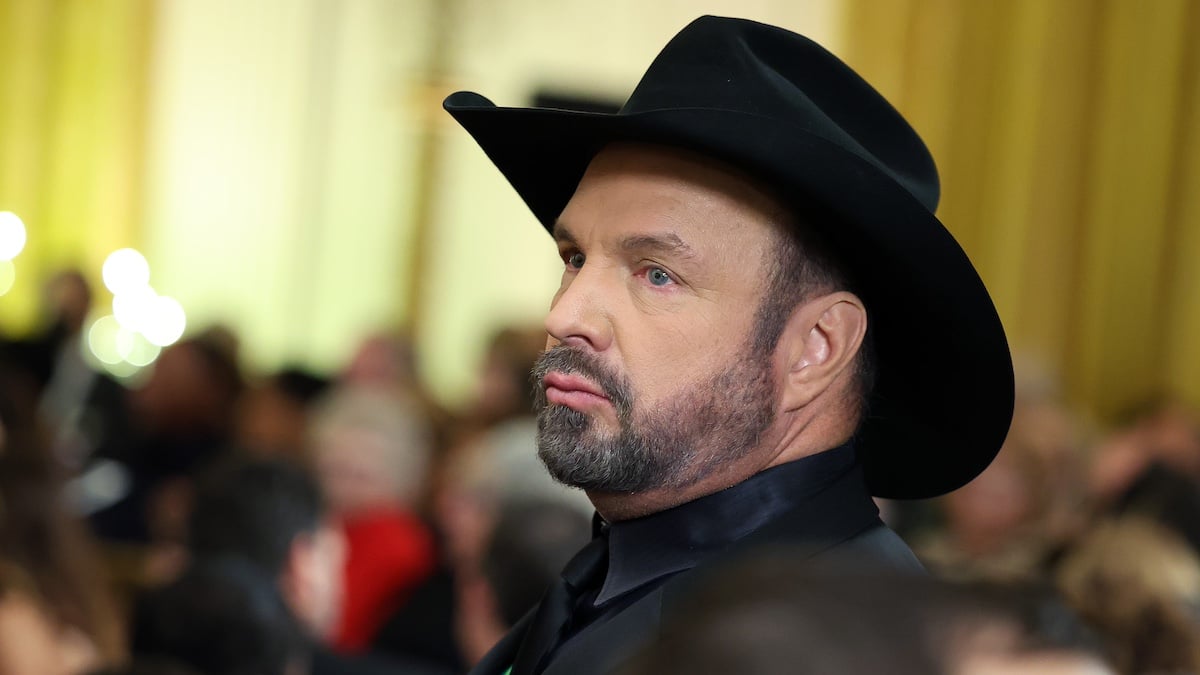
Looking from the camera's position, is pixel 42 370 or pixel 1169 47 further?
pixel 42 370

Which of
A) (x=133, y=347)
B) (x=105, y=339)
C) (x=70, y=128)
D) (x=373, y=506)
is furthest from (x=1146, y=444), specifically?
(x=70, y=128)

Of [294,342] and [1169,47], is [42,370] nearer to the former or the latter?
[294,342]

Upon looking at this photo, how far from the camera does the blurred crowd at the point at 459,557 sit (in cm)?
60

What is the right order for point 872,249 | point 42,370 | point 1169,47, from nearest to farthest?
Result: point 872,249 → point 1169,47 → point 42,370

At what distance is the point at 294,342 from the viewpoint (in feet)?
36.1

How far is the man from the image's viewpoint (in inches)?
58.2

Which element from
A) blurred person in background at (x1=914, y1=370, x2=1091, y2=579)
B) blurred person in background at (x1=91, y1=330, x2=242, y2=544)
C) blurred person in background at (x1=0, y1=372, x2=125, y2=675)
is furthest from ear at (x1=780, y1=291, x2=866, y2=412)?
blurred person in background at (x1=91, y1=330, x2=242, y2=544)

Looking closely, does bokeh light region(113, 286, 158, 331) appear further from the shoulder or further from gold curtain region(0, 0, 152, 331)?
the shoulder

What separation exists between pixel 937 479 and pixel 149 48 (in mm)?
10515

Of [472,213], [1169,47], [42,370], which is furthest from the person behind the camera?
[472,213]

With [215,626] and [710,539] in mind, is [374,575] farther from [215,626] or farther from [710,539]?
[710,539]

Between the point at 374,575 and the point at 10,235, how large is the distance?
26.3 ft

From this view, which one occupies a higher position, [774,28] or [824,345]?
[774,28]

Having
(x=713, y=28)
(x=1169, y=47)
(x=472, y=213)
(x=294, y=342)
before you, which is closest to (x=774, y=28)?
(x=713, y=28)
